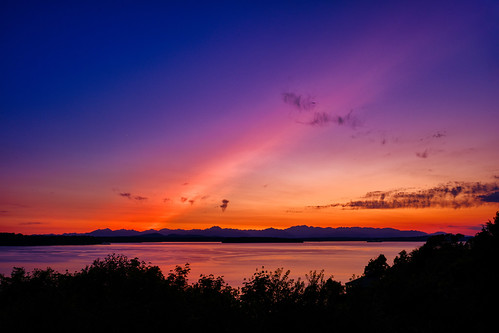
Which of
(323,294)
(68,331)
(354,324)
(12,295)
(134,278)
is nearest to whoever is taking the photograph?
(68,331)

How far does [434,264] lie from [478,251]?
25532mm

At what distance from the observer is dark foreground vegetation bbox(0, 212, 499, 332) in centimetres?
2425

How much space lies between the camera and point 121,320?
24.9 meters

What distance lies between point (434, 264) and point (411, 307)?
59.9ft

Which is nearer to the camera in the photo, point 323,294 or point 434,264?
point 323,294

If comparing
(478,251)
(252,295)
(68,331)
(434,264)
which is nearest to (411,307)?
(478,251)

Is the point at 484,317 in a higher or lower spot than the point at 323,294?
lower

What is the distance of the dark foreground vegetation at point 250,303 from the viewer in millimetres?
24250

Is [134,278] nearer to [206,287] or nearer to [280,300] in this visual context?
[206,287]

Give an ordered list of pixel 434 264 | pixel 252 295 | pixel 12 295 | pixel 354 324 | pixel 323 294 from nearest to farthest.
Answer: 1. pixel 354 324
2. pixel 323 294
3. pixel 252 295
4. pixel 12 295
5. pixel 434 264

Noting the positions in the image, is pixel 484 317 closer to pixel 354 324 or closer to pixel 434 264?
pixel 354 324

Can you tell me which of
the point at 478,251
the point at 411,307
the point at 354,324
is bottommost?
the point at 411,307

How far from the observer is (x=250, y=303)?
27.9 m

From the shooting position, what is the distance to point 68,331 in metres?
22.2
